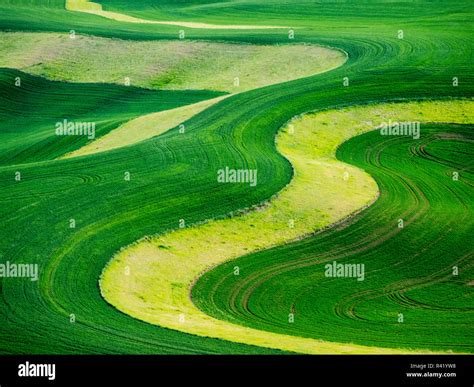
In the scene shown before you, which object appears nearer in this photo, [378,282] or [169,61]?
[378,282]

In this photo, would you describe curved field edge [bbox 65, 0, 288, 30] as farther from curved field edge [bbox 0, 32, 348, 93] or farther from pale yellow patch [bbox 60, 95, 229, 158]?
pale yellow patch [bbox 60, 95, 229, 158]

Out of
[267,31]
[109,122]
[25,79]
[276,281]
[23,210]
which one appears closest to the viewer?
[276,281]

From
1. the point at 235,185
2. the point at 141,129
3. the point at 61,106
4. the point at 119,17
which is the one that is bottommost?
the point at 235,185

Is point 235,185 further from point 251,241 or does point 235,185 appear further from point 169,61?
point 169,61

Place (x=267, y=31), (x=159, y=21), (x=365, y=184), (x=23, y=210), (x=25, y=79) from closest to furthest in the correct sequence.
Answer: (x=23, y=210)
(x=365, y=184)
(x=25, y=79)
(x=267, y=31)
(x=159, y=21)

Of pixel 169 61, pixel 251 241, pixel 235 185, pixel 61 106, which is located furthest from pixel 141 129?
pixel 169 61

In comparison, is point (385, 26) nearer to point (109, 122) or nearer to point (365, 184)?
point (109, 122)

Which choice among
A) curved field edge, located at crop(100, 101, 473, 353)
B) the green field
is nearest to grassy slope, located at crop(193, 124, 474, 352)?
the green field

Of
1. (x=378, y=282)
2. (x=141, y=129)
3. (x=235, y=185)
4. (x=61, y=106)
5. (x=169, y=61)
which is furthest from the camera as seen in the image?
(x=169, y=61)
